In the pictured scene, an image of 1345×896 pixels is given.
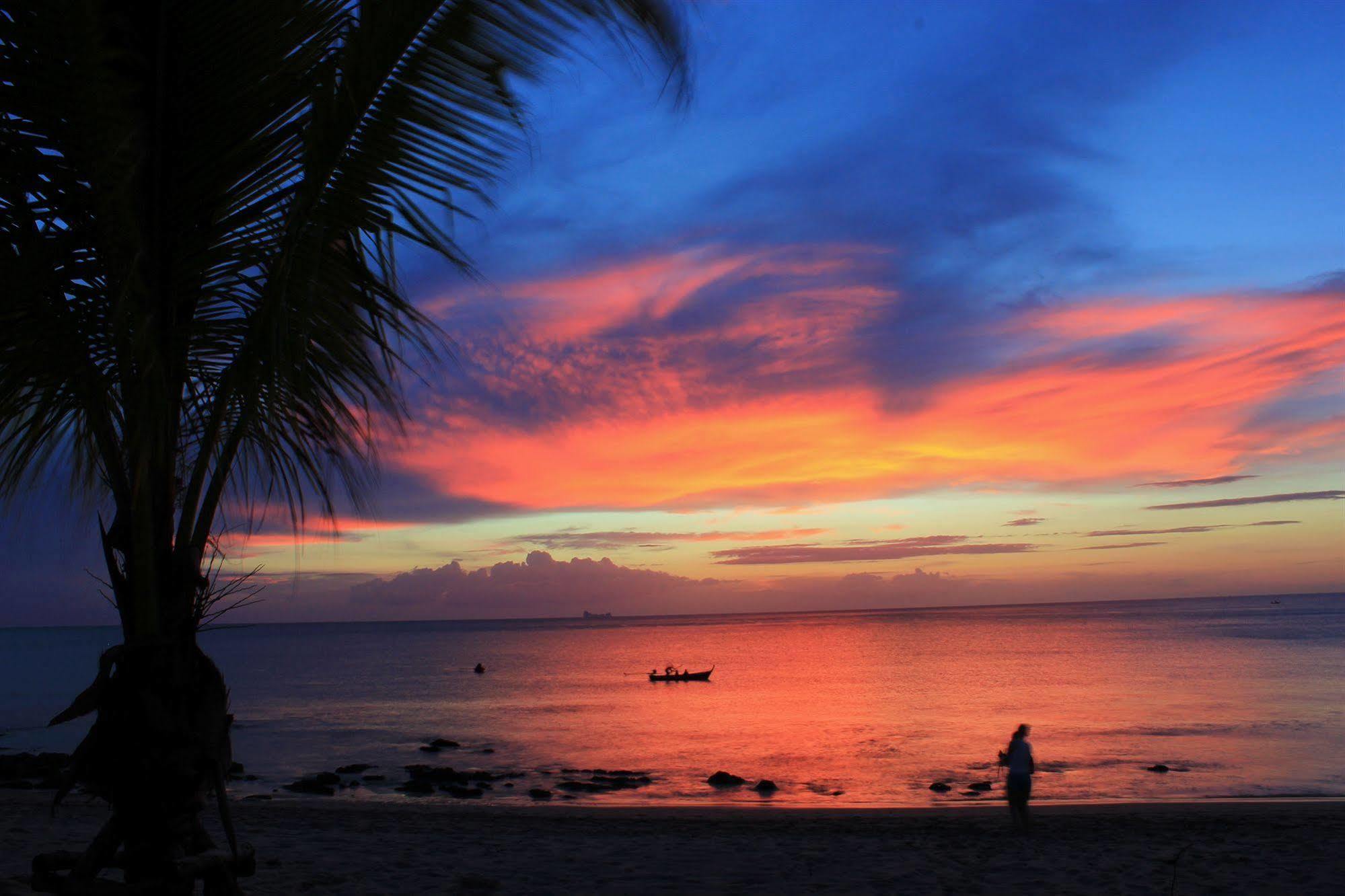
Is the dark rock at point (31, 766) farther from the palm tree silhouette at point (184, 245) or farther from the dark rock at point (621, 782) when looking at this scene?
the palm tree silhouette at point (184, 245)

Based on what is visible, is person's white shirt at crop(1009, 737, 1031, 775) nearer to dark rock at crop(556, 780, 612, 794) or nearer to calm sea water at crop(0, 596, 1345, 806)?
calm sea water at crop(0, 596, 1345, 806)

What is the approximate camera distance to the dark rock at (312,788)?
2161cm

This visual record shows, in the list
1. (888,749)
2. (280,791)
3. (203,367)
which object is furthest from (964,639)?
(203,367)

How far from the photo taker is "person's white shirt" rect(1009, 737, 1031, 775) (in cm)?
1363

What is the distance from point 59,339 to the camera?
3900 millimetres

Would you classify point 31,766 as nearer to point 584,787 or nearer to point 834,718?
point 584,787

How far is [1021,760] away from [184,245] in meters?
13.1

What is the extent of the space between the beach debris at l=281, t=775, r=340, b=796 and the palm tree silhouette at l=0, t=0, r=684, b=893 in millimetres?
18828

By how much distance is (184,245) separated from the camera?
3879 millimetres

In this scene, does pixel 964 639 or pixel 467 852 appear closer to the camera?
pixel 467 852

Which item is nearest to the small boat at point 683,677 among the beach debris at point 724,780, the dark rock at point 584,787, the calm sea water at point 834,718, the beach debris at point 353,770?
the calm sea water at point 834,718

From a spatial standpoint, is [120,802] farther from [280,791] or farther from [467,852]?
[280,791]

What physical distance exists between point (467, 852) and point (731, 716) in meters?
30.2

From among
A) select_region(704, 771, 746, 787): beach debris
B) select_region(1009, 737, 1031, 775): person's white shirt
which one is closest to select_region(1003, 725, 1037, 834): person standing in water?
select_region(1009, 737, 1031, 775): person's white shirt
